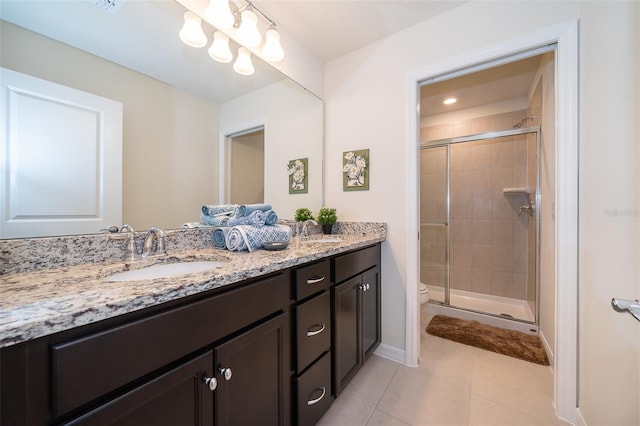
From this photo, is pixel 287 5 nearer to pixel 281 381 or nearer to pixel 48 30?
pixel 48 30

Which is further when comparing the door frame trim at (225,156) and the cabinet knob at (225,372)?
the door frame trim at (225,156)

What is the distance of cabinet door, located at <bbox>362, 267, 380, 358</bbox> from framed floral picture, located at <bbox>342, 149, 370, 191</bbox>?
643 mm

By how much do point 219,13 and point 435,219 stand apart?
2.89 meters

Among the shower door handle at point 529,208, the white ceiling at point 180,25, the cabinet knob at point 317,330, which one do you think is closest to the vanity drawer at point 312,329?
the cabinet knob at point 317,330

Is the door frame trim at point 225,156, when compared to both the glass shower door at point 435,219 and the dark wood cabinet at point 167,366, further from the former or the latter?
the glass shower door at point 435,219

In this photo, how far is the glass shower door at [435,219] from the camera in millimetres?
2975

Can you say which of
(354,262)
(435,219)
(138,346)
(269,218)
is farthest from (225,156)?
→ (435,219)

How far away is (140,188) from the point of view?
1.06 meters

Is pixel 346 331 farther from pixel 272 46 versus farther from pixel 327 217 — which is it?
pixel 272 46

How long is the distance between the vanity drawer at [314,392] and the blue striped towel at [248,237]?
1.98 feet

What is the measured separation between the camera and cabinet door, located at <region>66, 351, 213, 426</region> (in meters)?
0.51

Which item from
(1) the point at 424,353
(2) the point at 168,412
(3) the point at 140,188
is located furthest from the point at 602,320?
(3) the point at 140,188

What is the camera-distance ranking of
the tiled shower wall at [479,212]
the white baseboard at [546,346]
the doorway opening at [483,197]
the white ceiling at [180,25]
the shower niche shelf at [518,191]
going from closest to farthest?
1. the white ceiling at [180,25]
2. the white baseboard at [546,346]
3. the doorway opening at [483,197]
4. the shower niche shelf at [518,191]
5. the tiled shower wall at [479,212]

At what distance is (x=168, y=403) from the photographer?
60cm
